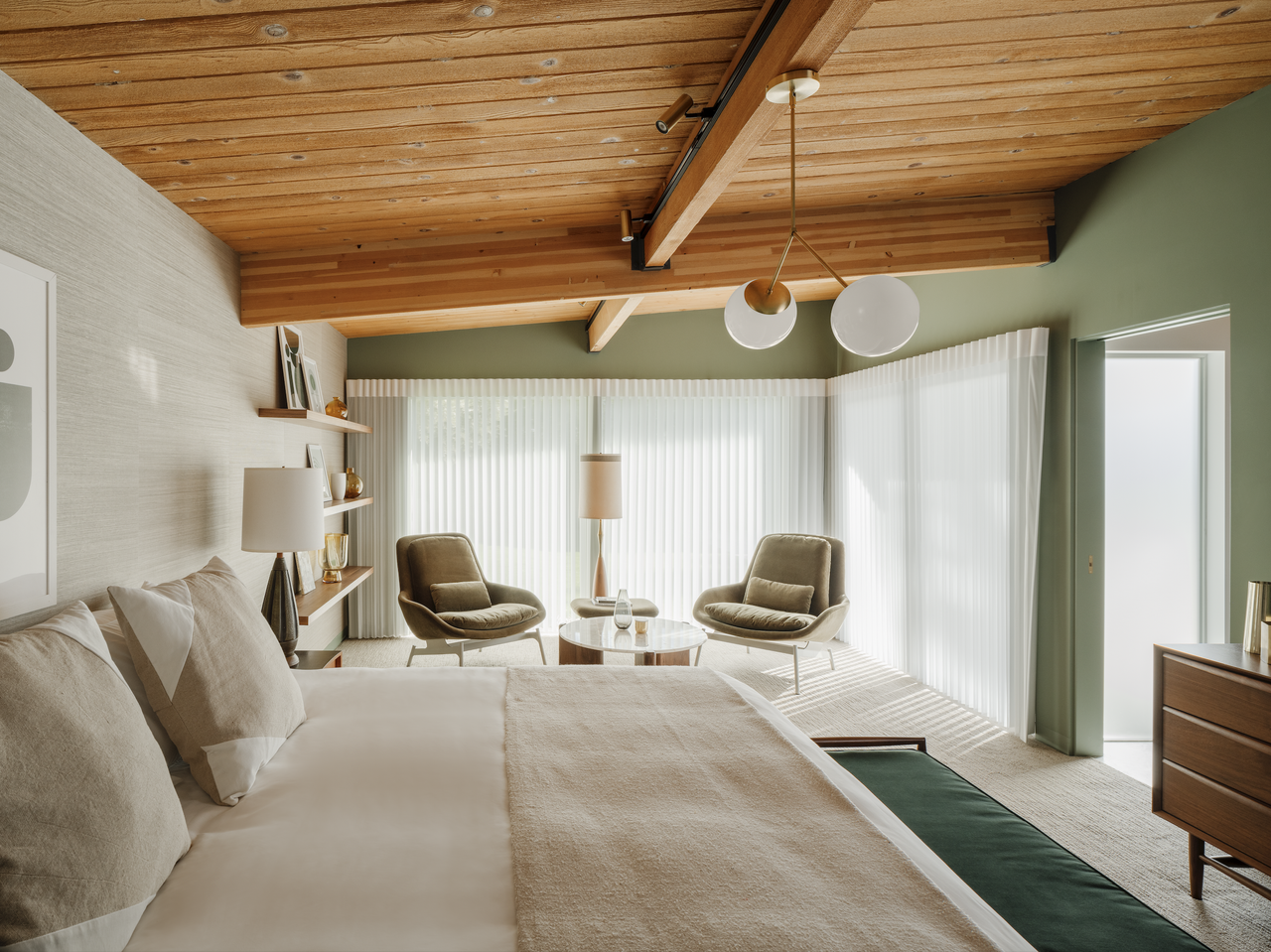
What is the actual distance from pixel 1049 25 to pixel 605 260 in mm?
1928

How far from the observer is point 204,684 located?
164cm

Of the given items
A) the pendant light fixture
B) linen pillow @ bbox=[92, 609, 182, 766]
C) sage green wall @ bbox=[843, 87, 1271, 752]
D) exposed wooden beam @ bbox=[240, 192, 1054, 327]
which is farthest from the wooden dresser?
linen pillow @ bbox=[92, 609, 182, 766]

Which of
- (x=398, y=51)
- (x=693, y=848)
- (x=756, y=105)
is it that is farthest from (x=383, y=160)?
(x=693, y=848)

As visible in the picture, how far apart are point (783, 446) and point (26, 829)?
5329 millimetres

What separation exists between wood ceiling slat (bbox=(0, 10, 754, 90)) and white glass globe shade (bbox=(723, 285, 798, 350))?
67cm

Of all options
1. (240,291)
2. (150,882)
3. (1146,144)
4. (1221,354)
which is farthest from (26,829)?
(1221,354)

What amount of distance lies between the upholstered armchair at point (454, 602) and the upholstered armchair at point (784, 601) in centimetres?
116

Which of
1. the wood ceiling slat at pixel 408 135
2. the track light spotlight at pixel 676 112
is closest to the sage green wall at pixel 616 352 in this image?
the wood ceiling slat at pixel 408 135

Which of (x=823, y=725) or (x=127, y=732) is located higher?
(x=127, y=732)

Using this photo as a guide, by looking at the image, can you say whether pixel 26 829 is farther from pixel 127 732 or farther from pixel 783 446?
pixel 783 446

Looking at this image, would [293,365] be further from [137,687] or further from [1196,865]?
[1196,865]

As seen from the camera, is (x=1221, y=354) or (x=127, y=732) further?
(x=1221, y=354)

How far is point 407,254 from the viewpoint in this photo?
3.39 m

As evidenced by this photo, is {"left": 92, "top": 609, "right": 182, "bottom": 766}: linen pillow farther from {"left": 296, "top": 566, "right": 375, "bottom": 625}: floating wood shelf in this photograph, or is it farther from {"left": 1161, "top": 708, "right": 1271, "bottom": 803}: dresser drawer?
{"left": 1161, "top": 708, "right": 1271, "bottom": 803}: dresser drawer
